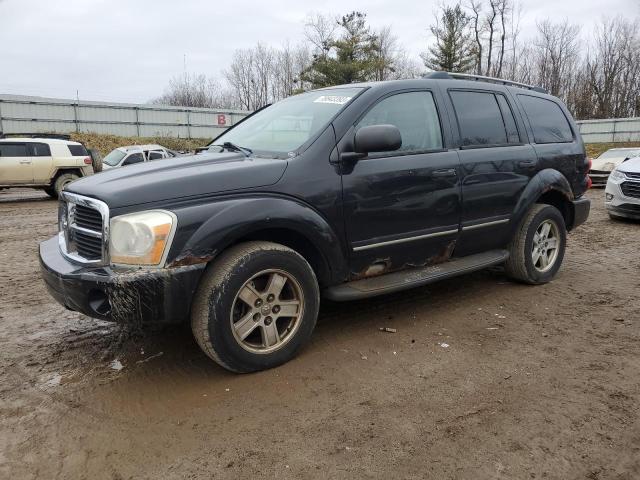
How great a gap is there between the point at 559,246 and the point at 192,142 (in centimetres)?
2807

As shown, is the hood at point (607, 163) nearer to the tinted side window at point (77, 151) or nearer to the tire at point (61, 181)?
the tinted side window at point (77, 151)

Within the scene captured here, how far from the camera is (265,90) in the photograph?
5384cm

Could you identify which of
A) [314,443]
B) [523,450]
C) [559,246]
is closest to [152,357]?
[314,443]

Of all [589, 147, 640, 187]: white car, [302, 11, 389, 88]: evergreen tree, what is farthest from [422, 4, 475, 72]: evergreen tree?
[589, 147, 640, 187]: white car

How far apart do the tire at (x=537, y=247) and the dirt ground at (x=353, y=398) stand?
1.38 feet

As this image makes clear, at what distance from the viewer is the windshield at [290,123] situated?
12.1ft

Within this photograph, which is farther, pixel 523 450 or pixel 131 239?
pixel 131 239

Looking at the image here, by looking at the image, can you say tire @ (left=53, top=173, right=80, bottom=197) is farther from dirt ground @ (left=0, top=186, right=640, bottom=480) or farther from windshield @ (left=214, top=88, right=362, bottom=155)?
windshield @ (left=214, top=88, right=362, bottom=155)

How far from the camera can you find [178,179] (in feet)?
9.89

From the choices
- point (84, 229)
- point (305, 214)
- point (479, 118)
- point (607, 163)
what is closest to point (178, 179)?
point (84, 229)

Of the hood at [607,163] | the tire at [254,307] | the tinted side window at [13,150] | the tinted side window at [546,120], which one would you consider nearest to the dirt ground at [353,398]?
the tire at [254,307]

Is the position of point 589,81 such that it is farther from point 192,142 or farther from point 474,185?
point 474,185

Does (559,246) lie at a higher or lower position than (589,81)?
lower

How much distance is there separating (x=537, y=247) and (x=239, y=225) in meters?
3.42
